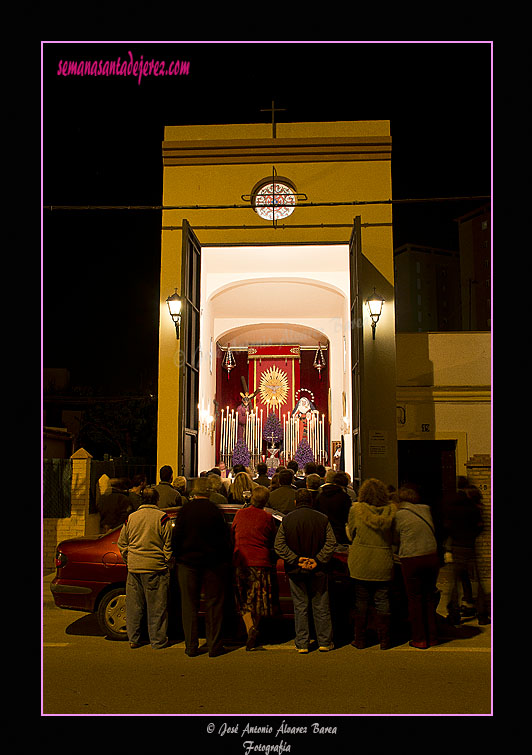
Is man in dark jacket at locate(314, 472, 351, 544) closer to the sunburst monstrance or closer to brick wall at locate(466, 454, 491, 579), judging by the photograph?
brick wall at locate(466, 454, 491, 579)

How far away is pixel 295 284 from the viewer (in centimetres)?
1798

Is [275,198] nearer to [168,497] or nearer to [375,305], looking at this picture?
[375,305]

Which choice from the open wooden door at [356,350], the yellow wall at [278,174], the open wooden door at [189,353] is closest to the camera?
the open wooden door at [189,353]

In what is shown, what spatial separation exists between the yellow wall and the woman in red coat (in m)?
8.16

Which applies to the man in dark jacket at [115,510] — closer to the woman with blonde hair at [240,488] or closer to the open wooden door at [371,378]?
the woman with blonde hair at [240,488]

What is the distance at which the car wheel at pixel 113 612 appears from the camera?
23.4ft

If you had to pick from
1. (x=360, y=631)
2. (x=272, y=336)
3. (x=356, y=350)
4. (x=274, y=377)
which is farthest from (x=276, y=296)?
(x=360, y=631)

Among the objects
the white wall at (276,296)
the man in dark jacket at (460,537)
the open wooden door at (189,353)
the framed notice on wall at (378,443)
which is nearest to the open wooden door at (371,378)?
the framed notice on wall at (378,443)

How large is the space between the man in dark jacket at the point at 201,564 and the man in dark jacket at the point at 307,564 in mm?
658

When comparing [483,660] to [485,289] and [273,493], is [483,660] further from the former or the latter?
[485,289]

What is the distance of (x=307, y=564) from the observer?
6.58 meters

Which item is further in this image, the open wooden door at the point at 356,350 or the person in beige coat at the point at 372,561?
the open wooden door at the point at 356,350

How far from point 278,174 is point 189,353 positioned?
4763 millimetres

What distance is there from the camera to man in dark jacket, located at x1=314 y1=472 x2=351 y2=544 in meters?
8.05
